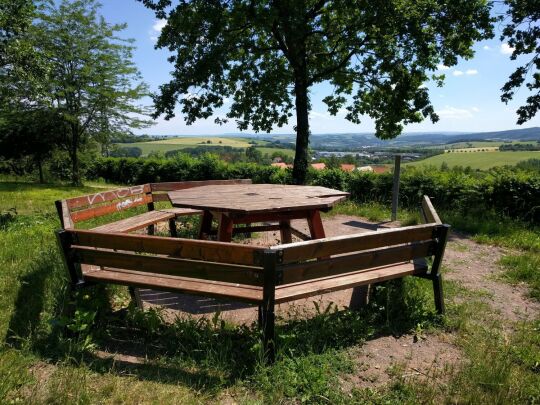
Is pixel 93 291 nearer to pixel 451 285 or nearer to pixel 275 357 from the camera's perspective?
pixel 275 357

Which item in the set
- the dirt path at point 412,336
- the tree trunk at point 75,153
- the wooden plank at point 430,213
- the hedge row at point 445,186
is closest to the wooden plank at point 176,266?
the dirt path at point 412,336

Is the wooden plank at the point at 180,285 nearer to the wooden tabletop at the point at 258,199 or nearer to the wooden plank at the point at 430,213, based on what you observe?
the wooden tabletop at the point at 258,199

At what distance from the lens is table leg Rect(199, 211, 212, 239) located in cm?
564

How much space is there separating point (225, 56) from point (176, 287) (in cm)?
1061

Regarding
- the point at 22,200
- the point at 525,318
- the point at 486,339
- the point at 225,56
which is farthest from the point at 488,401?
the point at 22,200

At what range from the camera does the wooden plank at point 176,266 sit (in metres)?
2.79

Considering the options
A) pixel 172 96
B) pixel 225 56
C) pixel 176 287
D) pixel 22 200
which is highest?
pixel 225 56

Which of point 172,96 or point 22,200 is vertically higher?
point 172,96

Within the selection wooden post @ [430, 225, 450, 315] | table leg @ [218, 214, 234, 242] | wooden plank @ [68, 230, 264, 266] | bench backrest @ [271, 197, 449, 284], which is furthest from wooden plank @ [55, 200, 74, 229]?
wooden post @ [430, 225, 450, 315]

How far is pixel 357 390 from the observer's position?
8.26 ft

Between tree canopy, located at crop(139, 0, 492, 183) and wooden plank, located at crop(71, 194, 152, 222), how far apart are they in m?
6.81

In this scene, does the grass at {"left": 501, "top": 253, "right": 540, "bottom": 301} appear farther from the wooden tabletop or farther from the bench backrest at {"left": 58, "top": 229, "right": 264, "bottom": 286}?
the bench backrest at {"left": 58, "top": 229, "right": 264, "bottom": 286}

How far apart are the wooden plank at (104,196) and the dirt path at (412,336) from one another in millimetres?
1455

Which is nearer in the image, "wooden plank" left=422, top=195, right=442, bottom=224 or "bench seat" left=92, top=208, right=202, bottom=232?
"wooden plank" left=422, top=195, right=442, bottom=224
